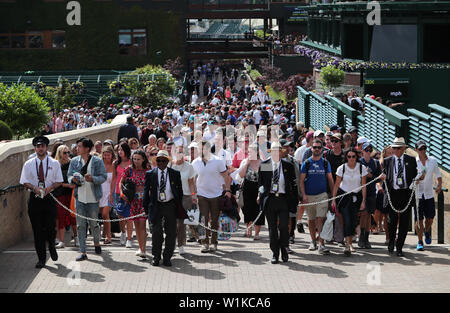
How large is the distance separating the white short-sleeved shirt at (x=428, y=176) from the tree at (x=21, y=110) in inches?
557

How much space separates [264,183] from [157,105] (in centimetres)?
2649

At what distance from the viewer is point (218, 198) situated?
1248cm

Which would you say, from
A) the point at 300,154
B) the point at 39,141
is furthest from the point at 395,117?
the point at 39,141

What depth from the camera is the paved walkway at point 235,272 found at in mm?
9984

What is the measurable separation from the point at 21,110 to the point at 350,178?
45.9 ft

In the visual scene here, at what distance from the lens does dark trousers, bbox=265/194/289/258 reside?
11.4 metres

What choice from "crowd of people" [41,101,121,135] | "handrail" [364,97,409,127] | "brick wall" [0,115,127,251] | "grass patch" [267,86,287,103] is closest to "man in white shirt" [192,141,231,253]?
"brick wall" [0,115,127,251]

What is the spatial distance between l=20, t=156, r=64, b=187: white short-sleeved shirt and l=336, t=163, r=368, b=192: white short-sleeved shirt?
4098mm

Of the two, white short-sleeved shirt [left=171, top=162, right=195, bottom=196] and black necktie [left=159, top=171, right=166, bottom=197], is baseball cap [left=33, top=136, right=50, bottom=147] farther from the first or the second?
white short-sleeved shirt [left=171, top=162, right=195, bottom=196]

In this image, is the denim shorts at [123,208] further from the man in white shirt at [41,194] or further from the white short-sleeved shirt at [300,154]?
the white short-sleeved shirt at [300,154]

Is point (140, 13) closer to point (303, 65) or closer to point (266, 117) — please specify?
point (303, 65)

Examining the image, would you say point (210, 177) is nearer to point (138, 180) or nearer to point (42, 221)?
point (138, 180)

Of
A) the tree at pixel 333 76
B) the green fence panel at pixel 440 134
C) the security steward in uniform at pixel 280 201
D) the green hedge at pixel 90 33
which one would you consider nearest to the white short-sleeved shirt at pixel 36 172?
the security steward in uniform at pixel 280 201

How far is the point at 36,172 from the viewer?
37.2 ft
